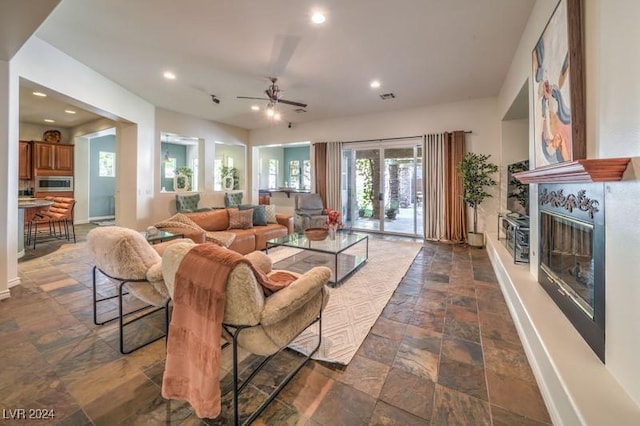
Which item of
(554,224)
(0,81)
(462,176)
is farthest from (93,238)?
(462,176)

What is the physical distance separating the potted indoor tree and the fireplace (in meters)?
2.84

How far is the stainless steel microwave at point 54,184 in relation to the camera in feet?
23.0

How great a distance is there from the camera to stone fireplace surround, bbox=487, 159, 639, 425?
115cm

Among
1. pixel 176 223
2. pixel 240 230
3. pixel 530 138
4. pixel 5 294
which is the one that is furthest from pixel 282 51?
pixel 5 294

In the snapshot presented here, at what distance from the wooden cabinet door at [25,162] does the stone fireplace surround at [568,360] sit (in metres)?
10.3

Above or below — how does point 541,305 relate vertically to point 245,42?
below

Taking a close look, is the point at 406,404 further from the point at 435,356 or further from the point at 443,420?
the point at 435,356

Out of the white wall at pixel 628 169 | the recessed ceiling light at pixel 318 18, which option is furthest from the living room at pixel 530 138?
the recessed ceiling light at pixel 318 18

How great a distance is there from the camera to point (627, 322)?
1.23 metres

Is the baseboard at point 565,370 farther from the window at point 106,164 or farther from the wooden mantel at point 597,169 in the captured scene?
the window at point 106,164

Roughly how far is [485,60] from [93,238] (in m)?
4.92

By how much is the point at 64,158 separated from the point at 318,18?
8.34 m

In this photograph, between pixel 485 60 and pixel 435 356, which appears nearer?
pixel 435 356

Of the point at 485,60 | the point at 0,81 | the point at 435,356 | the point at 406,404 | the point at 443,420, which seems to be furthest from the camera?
the point at 485,60
